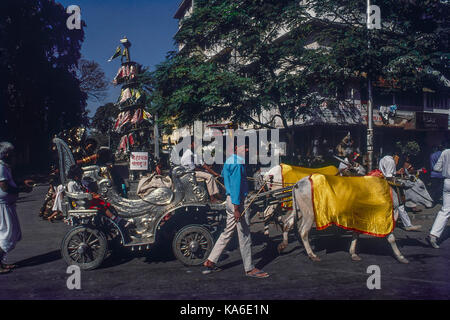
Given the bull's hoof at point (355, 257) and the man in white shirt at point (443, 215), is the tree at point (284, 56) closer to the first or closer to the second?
the man in white shirt at point (443, 215)

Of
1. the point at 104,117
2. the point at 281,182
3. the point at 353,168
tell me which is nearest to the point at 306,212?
the point at 281,182

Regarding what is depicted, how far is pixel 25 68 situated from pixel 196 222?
24377 millimetres

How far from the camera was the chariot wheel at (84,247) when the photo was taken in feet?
18.6

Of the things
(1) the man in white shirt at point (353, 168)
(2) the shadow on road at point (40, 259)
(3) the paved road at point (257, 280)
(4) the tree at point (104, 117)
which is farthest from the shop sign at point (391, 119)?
(4) the tree at point (104, 117)

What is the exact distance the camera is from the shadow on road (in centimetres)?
617

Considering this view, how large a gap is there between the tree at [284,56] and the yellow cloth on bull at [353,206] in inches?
266

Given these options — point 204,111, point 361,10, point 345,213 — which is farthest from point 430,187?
point 345,213

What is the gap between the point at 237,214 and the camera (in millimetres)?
5223

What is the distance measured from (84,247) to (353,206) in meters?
4.27

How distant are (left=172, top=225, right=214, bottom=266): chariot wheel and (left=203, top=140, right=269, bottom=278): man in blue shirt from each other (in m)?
0.41

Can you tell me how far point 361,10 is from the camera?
13.2 meters

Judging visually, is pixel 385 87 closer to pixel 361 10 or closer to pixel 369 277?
pixel 361 10

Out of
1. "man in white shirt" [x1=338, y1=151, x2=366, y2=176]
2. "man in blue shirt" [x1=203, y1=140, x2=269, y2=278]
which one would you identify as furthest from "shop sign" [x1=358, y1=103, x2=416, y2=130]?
"man in blue shirt" [x1=203, y1=140, x2=269, y2=278]

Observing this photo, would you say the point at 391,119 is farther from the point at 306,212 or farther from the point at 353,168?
the point at 306,212
